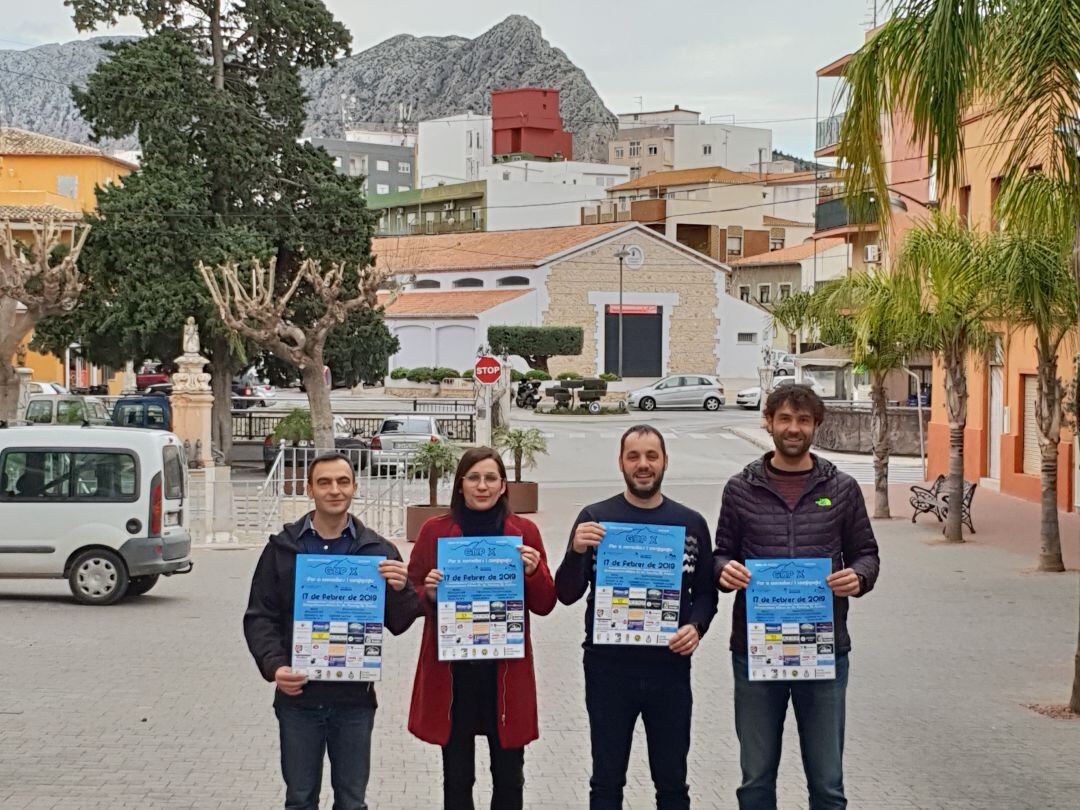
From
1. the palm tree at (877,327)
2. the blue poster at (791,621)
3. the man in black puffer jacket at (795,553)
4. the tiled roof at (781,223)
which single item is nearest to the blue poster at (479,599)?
the man in black puffer jacket at (795,553)

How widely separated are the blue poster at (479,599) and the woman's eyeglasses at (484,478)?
219 millimetres

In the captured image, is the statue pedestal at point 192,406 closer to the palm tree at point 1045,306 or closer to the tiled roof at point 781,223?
the palm tree at point 1045,306

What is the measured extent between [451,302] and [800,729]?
68627mm

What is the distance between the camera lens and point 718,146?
11212 centimetres

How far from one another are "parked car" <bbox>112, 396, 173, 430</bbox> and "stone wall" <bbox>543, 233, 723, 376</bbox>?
36461 millimetres

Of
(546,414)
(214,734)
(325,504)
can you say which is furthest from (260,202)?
(325,504)

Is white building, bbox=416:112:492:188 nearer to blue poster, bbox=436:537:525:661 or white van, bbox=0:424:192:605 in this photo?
white van, bbox=0:424:192:605

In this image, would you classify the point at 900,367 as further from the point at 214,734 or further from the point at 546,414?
the point at 546,414

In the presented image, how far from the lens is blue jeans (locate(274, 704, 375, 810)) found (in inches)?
224

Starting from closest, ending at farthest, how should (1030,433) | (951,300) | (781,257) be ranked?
(951,300) < (1030,433) < (781,257)

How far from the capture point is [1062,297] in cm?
1606

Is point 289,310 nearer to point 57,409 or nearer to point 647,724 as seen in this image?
point 57,409

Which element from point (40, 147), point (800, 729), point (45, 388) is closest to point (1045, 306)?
point (800, 729)

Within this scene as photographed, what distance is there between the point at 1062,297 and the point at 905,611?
3.85 m
